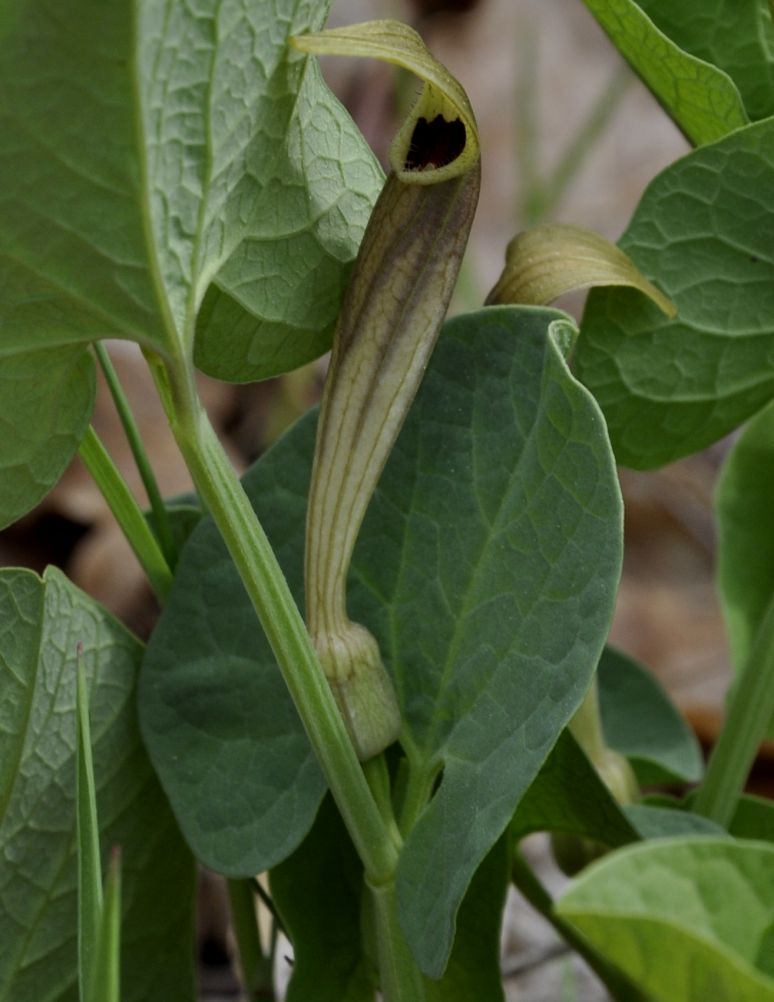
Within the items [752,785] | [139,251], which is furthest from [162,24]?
[752,785]

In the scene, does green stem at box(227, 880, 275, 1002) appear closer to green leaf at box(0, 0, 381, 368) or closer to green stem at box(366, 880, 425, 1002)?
green stem at box(366, 880, 425, 1002)

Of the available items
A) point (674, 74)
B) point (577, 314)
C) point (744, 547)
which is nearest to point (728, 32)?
point (674, 74)

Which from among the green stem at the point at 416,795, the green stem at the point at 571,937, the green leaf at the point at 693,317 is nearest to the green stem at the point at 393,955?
the green stem at the point at 416,795

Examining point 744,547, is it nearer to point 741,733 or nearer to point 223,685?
point 741,733

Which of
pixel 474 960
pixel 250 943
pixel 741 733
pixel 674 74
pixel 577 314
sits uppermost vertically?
pixel 674 74

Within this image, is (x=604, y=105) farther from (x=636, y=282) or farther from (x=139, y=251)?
(x=139, y=251)

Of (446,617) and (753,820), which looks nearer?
(446,617)
